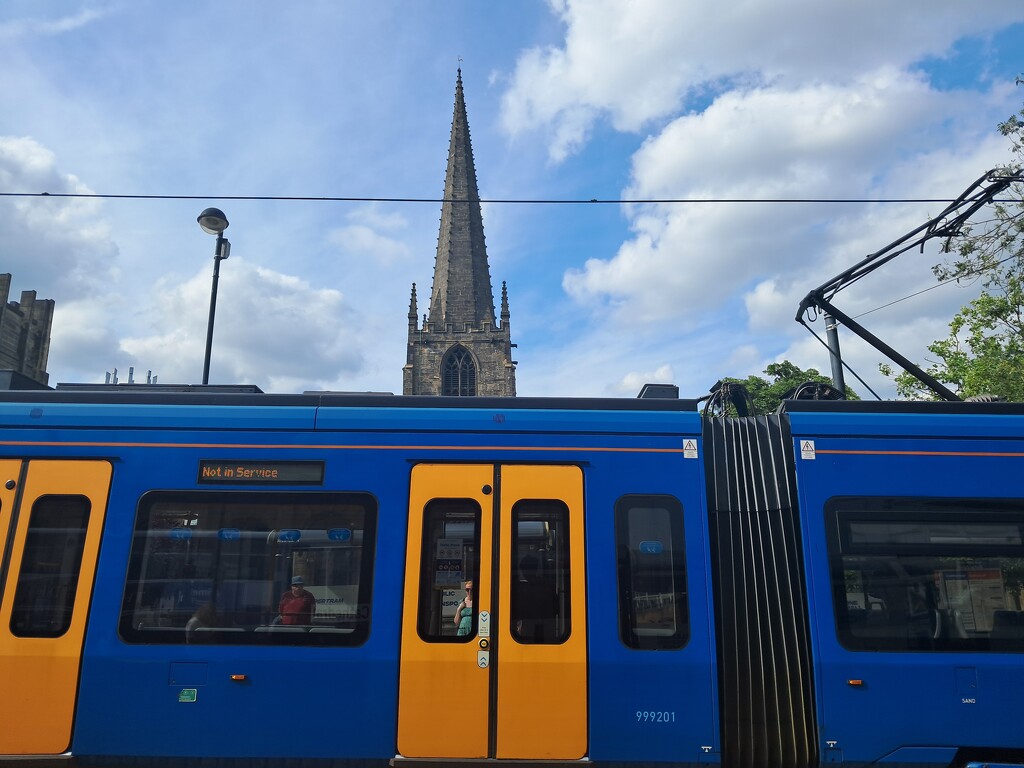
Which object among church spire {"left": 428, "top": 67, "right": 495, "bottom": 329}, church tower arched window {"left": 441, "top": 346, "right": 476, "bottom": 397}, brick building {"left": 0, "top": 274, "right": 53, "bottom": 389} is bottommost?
brick building {"left": 0, "top": 274, "right": 53, "bottom": 389}

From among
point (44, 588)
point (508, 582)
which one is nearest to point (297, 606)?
point (508, 582)

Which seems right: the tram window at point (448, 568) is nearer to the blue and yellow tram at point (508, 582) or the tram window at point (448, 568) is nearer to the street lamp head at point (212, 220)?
the blue and yellow tram at point (508, 582)

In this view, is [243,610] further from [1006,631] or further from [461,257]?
[461,257]

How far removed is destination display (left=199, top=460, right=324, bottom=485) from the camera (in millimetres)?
6266

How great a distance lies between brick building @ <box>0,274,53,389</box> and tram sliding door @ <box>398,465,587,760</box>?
33671mm

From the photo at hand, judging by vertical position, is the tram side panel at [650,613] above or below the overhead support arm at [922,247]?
below

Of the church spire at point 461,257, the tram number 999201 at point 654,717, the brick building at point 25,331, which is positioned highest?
the church spire at point 461,257

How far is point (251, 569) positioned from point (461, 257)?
68253mm

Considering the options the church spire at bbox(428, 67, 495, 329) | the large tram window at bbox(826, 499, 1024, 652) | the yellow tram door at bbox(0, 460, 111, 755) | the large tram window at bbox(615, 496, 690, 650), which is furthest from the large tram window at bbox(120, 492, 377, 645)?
the church spire at bbox(428, 67, 495, 329)

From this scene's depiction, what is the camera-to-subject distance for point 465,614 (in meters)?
5.93

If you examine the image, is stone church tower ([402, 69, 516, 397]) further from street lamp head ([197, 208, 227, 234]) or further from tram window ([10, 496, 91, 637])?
tram window ([10, 496, 91, 637])

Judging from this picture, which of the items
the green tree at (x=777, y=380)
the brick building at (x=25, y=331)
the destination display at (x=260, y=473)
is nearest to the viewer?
the destination display at (x=260, y=473)

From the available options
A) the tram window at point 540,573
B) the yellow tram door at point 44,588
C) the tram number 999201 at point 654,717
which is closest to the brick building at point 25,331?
the yellow tram door at point 44,588

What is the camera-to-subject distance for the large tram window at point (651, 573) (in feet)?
19.3
